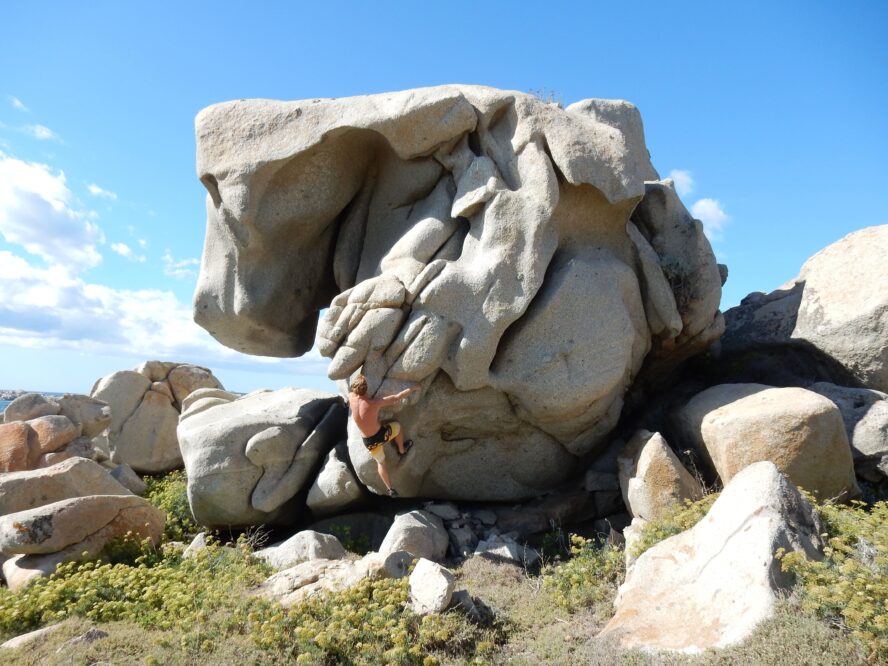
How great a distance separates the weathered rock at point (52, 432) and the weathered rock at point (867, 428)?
45.9ft

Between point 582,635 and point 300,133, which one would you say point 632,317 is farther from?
point 300,133

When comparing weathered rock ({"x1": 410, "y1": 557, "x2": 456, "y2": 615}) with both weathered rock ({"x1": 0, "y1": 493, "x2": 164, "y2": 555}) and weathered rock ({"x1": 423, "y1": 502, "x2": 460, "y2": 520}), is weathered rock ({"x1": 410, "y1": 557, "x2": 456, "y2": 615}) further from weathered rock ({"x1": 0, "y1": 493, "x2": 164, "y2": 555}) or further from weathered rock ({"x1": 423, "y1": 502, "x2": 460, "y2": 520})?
weathered rock ({"x1": 0, "y1": 493, "x2": 164, "y2": 555})

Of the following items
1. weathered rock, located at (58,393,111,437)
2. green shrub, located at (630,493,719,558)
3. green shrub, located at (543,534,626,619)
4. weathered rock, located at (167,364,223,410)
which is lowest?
green shrub, located at (543,534,626,619)

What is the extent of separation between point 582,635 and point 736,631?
144cm

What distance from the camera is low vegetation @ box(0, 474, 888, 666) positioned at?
13.4ft

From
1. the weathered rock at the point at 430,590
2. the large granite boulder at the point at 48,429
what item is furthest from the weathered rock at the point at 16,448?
the weathered rock at the point at 430,590

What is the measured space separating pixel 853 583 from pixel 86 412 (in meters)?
14.9

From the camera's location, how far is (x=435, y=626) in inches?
199

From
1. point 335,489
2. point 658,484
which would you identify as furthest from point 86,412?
point 658,484

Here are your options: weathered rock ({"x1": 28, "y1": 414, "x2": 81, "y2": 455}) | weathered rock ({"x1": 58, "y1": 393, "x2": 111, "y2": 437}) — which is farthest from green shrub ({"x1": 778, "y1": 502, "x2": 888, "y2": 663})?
weathered rock ({"x1": 58, "y1": 393, "x2": 111, "y2": 437})

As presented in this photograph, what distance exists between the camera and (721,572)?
4816 mm

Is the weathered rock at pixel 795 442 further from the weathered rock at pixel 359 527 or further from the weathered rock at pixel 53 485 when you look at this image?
the weathered rock at pixel 53 485

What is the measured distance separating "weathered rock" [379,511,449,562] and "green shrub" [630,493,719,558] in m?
2.62

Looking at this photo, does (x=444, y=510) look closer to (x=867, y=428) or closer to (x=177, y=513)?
(x=177, y=513)
